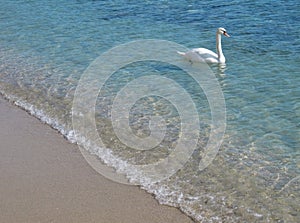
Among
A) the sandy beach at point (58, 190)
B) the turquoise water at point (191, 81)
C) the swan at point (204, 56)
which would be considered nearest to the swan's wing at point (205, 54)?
the swan at point (204, 56)

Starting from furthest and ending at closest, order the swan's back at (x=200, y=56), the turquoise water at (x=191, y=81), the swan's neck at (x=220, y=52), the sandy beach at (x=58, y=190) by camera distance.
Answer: the swan's back at (x=200, y=56), the swan's neck at (x=220, y=52), the turquoise water at (x=191, y=81), the sandy beach at (x=58, y=190)

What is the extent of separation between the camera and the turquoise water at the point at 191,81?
7324mm

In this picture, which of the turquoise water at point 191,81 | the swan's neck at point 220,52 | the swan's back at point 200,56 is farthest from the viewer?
the swan's back at point 200,56

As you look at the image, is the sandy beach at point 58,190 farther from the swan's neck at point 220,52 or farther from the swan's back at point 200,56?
the swan's neck at point 220,52

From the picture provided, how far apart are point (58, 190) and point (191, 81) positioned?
5057 millimetres

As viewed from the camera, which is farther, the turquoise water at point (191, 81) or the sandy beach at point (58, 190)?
the turquoise water at point (191, 81)

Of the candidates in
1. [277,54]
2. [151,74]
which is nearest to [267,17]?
[277,54]

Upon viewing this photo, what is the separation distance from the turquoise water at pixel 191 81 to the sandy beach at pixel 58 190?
1.25ft

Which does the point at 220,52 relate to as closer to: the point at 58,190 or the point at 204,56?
the point at 204,56

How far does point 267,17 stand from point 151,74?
524 centimetres

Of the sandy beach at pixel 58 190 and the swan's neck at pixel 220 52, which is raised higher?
the sandy beach at pixel 58 190

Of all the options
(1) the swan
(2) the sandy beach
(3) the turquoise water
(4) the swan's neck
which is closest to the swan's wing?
(1) the swan

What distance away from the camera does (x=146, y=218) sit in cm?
667

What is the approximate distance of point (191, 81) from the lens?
1166 centimetres
